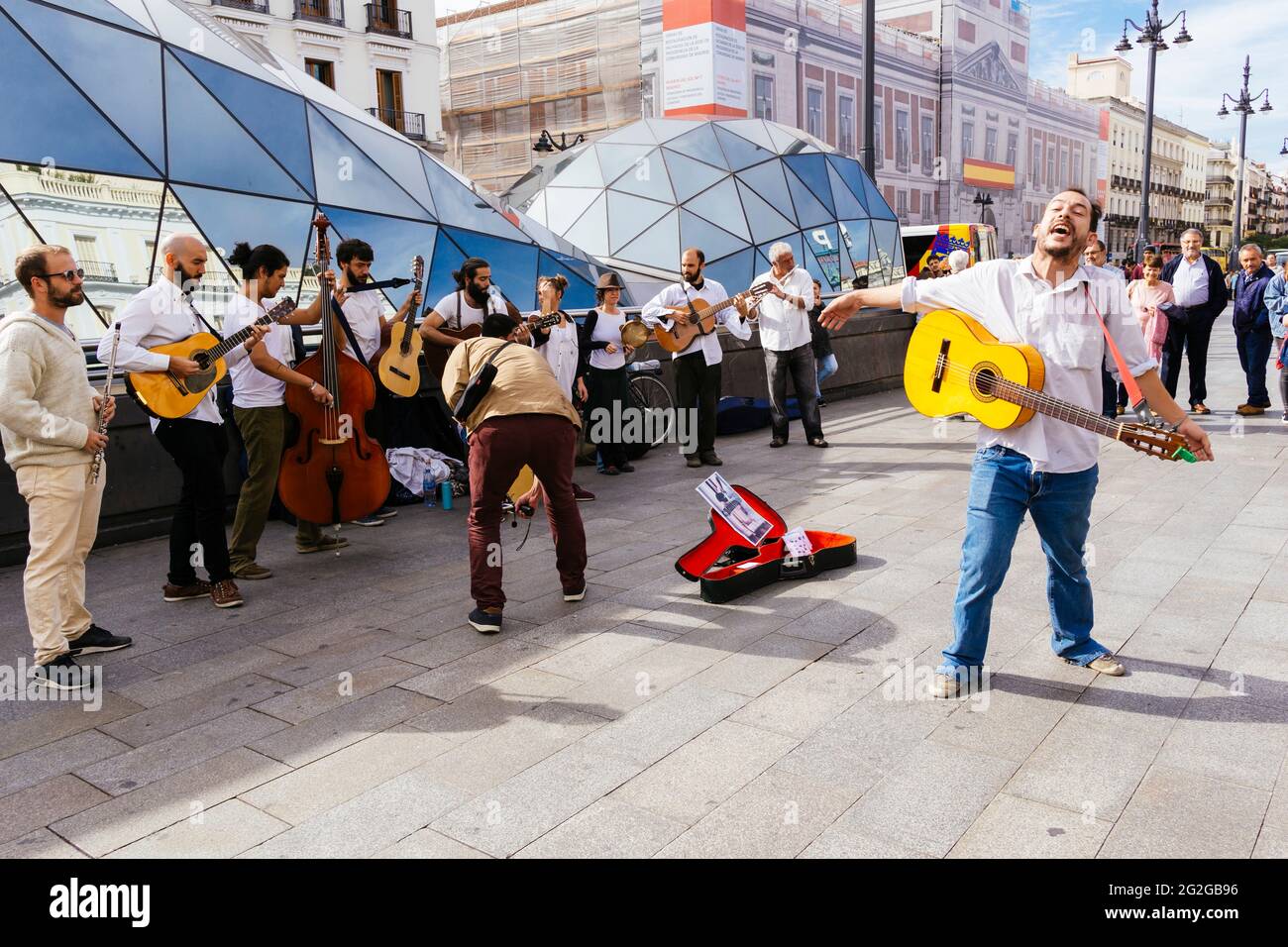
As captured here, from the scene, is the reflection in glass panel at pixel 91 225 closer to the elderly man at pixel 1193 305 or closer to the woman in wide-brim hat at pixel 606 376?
the woman in wide-brim hat at pixel 606 376

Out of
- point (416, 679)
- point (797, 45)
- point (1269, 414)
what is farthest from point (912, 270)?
point (416, 679)

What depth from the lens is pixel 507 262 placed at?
1182cm

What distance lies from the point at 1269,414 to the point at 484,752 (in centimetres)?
1066

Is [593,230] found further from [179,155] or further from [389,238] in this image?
[179,155]

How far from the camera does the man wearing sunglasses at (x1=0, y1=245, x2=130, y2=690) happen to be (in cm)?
443

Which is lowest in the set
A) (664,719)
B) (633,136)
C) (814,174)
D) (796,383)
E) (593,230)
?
(664,719)

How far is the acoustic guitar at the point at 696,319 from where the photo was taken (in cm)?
916

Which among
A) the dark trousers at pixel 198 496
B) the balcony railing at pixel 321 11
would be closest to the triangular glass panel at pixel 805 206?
the dark trousers at pixel 198 496

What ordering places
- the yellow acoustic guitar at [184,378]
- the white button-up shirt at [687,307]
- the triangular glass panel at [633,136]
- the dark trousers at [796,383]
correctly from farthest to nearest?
1. the triangular glass panel at [633,136]
2. the dark trousers at [796,383]
3. the white button-up shirt at [687,307]
4. the yellow acoustic guitar at [184,378]

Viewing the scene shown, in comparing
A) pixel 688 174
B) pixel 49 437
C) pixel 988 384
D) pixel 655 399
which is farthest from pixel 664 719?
pixel 688 174

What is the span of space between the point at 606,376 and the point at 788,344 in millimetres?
1859

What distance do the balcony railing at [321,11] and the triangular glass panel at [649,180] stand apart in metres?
21.3

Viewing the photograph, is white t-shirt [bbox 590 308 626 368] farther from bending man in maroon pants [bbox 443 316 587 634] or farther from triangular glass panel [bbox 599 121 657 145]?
triangular glass panel [bbox 599 121 657 145]
